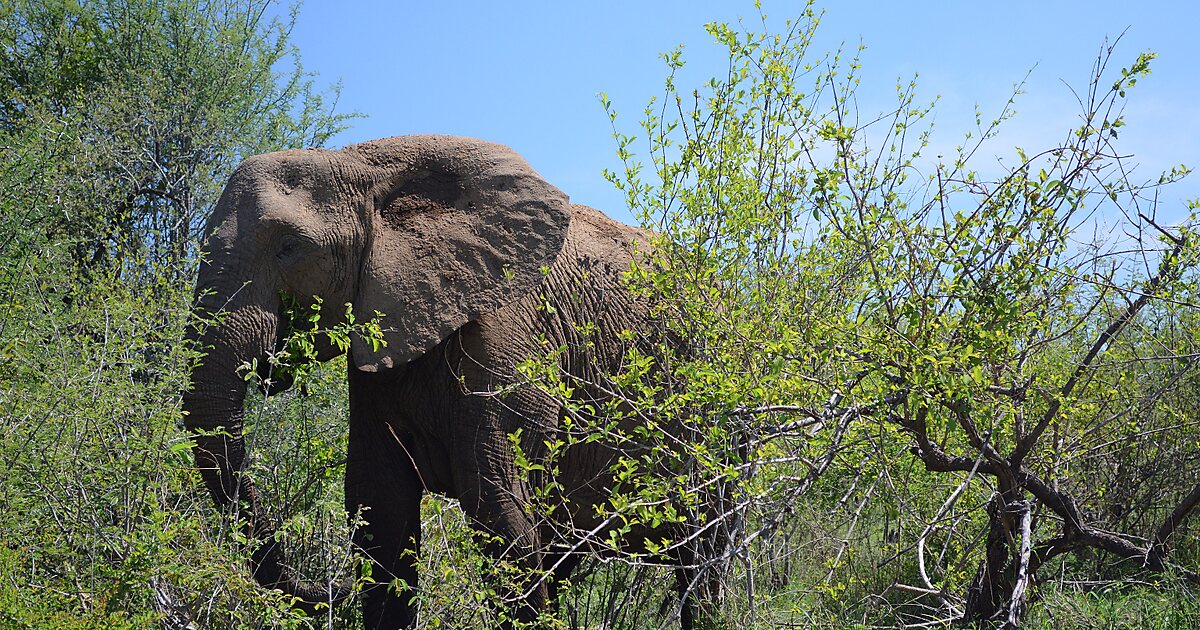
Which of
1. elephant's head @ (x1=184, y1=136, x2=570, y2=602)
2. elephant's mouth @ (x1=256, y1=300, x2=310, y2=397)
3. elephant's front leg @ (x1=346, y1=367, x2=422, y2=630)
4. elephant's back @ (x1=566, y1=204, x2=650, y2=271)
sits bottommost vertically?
elephant's front leg @ (x1=346, y1=367, x2=422, y2=630)

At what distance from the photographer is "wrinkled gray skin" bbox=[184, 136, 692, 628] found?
548 cm

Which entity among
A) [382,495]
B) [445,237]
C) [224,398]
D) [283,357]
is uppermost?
[445,237]

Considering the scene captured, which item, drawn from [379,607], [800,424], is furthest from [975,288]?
[379,607]

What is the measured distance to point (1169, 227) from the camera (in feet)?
16.0

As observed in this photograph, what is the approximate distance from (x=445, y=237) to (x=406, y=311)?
49 centimetres

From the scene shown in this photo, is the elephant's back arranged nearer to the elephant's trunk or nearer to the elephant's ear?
the elephant's ear

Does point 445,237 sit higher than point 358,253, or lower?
higher

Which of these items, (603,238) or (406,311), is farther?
(603,238)

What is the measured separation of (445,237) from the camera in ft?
19.7

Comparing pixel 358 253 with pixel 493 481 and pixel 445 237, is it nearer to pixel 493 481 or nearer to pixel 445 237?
pixel 445 237

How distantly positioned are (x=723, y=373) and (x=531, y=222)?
1758mm

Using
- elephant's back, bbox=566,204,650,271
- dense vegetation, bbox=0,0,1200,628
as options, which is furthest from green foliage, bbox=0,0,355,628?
elephant's back, bbox=566,204,650,271

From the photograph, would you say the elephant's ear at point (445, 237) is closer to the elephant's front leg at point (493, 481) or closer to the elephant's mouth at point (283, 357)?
the elephant's mouth at point (283, 357)

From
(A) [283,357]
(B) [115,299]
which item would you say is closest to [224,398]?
(A) [283,357]
